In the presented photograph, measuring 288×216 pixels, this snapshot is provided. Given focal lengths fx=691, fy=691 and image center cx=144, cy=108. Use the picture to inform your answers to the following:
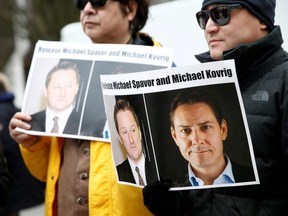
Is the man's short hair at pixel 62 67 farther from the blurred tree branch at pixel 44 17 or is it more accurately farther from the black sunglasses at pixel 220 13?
the blurred tree branch at pixel 44 17

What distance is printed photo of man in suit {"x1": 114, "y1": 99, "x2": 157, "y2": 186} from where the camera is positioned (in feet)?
8.69

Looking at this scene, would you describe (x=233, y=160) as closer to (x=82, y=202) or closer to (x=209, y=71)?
(x=209, y=71)

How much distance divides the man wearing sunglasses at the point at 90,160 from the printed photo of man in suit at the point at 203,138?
57 centimetres

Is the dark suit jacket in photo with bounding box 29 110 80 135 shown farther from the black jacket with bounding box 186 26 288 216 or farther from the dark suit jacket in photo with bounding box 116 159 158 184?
the black jacket with bounding box 186 26 288 216

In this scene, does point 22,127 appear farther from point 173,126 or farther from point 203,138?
point 203,138

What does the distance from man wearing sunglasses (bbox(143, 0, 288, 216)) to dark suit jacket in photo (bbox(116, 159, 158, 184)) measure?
0.04 m

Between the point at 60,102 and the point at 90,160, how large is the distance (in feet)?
1.05

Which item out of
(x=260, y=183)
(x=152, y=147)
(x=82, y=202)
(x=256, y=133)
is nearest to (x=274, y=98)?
(x=256, y=133)

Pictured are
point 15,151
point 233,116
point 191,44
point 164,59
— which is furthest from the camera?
point 15,151

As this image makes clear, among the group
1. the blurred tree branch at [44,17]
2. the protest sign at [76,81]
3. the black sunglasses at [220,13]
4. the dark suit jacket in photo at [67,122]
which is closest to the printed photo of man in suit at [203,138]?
the black sunglasses at [220,13]

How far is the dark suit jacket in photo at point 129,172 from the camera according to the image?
2.64m

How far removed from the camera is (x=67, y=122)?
3129 millimetres

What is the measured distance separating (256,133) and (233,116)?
0.13 m

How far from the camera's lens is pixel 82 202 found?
3.07 m
